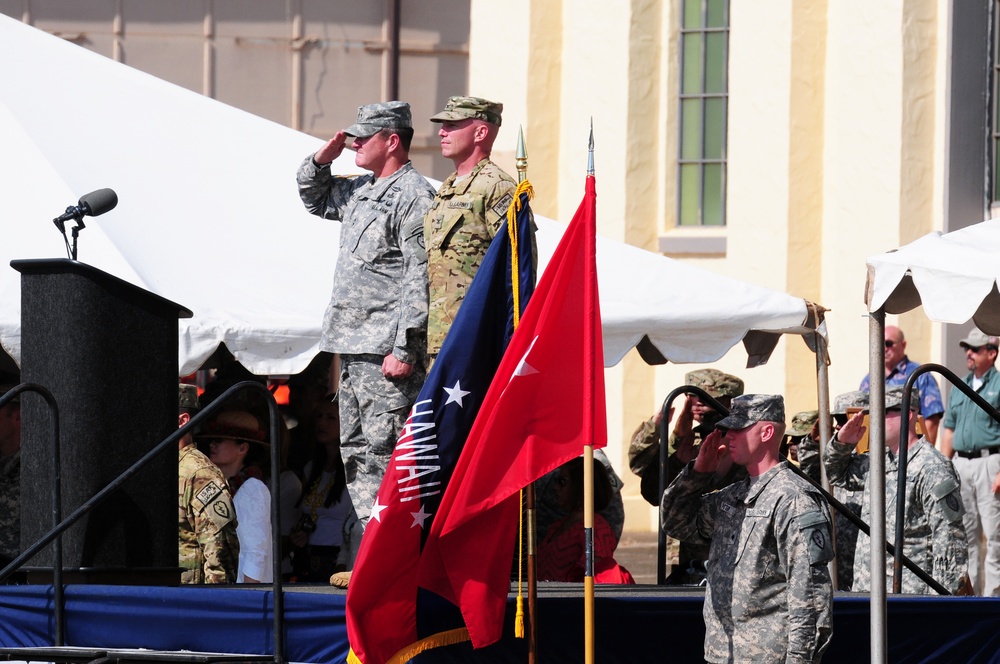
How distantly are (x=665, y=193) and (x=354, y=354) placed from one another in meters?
9.05

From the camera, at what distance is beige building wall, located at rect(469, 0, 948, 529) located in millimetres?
14344

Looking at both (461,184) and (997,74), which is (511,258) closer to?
(461,184)

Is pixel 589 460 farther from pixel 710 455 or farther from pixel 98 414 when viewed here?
pixel 98 414

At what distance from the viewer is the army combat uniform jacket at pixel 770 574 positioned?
18.5ft

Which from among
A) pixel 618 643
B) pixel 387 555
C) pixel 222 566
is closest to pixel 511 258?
pixel 387 555

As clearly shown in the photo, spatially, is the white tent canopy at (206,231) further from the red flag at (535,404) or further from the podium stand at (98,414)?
the red flag at (535,404)

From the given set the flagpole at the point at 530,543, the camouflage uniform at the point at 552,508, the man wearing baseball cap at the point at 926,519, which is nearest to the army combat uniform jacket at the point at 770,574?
the flagpole at the point at 530,543

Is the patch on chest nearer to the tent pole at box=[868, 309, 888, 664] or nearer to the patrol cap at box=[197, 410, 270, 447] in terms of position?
the patrol cap at box=[197, 410, 270, 447]

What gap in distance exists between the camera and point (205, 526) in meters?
7.52

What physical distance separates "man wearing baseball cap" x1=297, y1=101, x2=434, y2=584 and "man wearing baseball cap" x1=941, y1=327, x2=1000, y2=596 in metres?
5.11

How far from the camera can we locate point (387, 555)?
606 centimetres

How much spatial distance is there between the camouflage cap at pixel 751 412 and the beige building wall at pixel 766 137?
27.5 ft

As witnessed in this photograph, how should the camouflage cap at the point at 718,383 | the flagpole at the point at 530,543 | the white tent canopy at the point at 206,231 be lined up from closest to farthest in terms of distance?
1. the flagpole at the point at 530,543
2. the white tent canopy at the point at 206,231
3. the camouflage cap at the point at 718,383

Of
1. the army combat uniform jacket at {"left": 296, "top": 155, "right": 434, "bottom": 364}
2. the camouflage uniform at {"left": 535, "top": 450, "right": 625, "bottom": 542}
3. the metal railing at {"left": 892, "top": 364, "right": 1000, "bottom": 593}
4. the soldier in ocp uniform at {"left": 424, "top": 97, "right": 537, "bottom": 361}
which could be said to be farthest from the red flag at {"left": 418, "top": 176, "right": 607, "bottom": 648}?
the camouflage uniform at {"left": 535, "top": 450, "right": 625, "bottom": 542}
